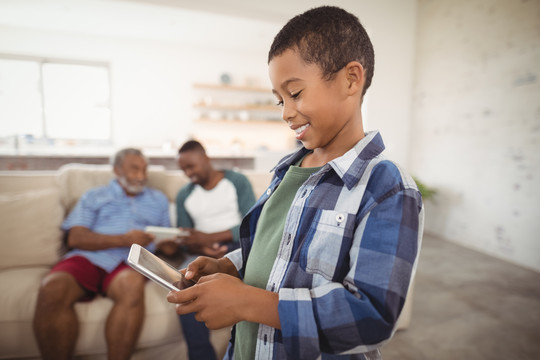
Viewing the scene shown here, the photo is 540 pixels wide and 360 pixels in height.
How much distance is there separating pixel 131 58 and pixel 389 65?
4.35 meters

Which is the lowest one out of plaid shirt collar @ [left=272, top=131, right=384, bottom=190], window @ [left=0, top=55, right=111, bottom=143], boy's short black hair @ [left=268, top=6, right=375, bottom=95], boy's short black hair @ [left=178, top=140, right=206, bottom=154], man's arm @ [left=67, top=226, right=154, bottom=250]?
man's arm @ [left=67, top=226, right=154, bottom=250]

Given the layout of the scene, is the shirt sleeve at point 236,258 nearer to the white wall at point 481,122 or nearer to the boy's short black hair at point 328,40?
the boy's short black hair at point 328,40

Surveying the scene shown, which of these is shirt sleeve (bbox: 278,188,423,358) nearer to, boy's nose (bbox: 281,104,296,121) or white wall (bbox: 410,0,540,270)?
boy's nose (bbox: 281,104,296,121)

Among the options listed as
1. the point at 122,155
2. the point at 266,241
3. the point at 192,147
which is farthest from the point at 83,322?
the point at 266,241

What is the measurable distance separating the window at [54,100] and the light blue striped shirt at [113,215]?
170 inches

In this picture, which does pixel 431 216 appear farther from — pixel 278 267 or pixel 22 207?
pixel 22 207

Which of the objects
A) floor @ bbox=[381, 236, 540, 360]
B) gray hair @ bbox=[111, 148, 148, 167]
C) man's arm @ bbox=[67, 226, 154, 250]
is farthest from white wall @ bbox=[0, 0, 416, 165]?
man's arm @ bbox=[67, 226, 154, 250]

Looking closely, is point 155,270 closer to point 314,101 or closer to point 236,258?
point 236,258

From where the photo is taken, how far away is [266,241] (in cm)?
65

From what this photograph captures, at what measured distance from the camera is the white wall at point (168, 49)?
3.87 m

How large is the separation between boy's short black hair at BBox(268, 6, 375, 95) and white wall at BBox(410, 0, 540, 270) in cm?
302

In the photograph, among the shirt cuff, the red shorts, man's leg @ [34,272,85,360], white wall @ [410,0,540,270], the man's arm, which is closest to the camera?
the shirt cuff

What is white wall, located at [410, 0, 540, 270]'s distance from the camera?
8.84 feet

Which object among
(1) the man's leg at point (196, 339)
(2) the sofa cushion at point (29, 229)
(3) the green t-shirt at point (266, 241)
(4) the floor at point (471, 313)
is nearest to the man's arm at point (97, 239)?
(2) the sofa cushion at point (29, 229)
